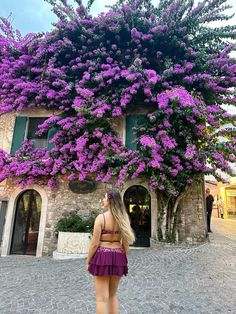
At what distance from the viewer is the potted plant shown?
25.0 ft

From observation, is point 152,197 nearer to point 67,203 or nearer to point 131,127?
point 131,127

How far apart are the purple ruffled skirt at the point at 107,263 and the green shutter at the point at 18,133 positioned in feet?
26.9

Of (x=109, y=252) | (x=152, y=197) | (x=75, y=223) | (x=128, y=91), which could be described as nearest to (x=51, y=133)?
(x=128, y=91)

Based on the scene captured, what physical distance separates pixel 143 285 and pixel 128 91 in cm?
659

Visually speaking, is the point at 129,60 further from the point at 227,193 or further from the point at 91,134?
the point at 227,193

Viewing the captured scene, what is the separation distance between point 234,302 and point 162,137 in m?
5.20

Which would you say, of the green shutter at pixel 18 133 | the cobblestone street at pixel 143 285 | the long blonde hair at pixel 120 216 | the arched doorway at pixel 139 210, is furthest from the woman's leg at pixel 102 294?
Result: the green shutter at pixel 18 133

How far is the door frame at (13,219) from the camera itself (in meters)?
8.81

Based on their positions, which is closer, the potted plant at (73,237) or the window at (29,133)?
the potted plant at (73,237)

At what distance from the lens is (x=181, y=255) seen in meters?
6.78

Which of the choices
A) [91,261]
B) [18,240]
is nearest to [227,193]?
[18,240]

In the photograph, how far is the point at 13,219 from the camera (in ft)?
30.4

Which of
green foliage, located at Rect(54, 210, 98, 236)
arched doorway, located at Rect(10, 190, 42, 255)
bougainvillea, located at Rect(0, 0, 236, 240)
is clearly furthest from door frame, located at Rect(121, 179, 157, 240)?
arched doorway, located at Rect(10, 190, 42, 255)

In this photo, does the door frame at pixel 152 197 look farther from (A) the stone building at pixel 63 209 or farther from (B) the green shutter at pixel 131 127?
(B) the green shutter at pixel 131 127
